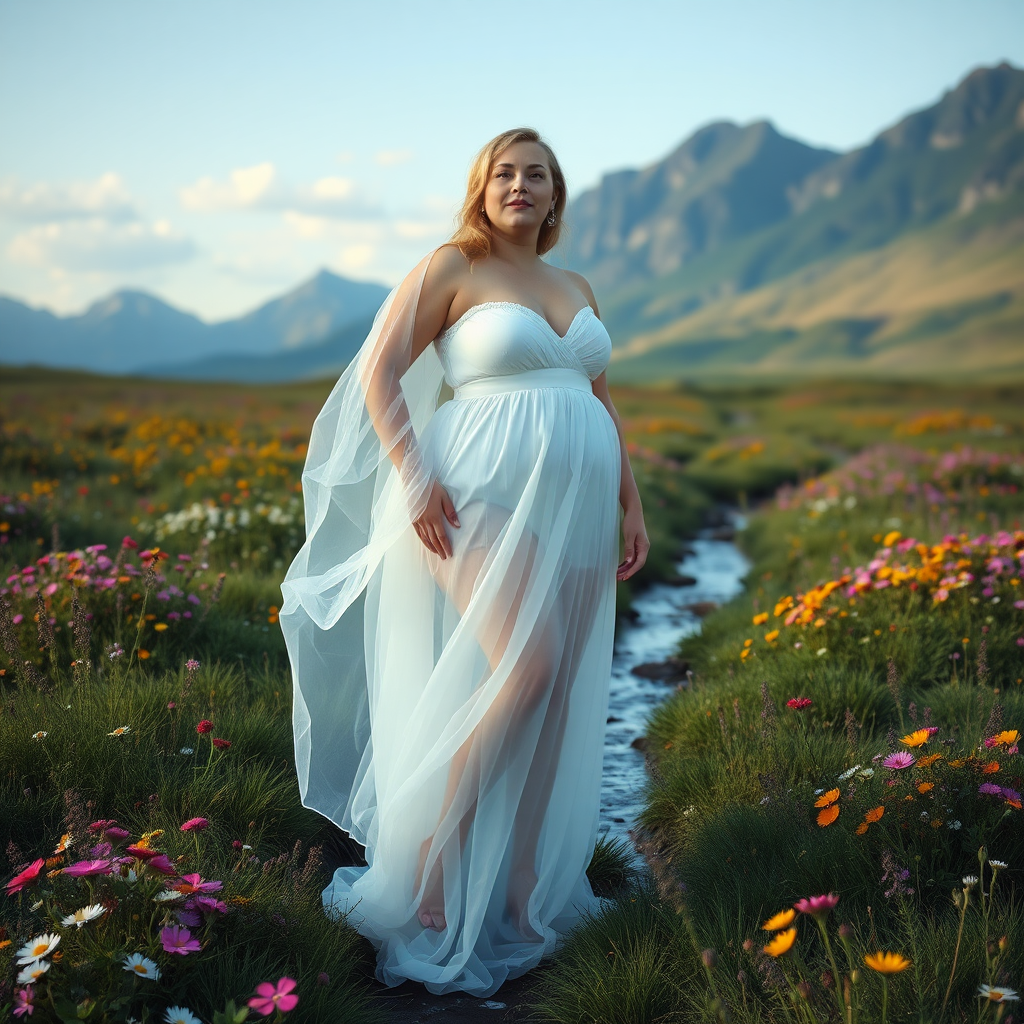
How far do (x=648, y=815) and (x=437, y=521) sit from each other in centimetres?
179

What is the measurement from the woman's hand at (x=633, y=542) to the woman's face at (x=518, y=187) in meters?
1.18

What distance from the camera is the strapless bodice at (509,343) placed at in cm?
297

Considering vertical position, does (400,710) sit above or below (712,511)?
above

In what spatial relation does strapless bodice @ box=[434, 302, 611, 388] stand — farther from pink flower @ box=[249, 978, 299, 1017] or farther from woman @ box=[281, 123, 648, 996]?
pink flower @ box=[249, 978, 299, 1017]

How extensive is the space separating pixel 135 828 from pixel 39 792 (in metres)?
0.40

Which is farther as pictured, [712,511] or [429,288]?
[712,511]

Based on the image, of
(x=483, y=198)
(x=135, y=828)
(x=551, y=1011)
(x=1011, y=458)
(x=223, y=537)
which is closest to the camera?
(x=551, y=1011)

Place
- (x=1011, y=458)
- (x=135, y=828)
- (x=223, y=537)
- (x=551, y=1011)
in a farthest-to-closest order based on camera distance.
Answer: (x=1011, y=458) → (x=223, y=537) → (x=135, y=828) → (x=551, y=1011)

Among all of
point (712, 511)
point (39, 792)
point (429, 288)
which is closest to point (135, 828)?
point (39, 792)

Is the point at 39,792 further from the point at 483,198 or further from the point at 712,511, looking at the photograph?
the point at 712,511

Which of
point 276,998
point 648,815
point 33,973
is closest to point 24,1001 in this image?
point 33,973

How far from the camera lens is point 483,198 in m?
3.26

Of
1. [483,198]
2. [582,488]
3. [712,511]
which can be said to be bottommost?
[712,511]
